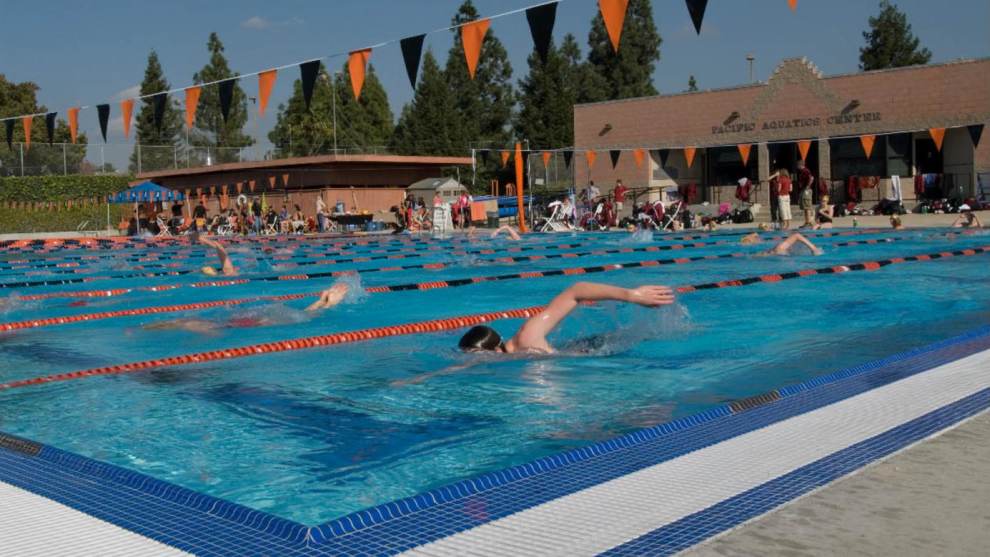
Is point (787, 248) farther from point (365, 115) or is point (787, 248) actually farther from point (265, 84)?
point (365, 115)

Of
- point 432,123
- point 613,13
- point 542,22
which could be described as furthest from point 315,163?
point 613,13

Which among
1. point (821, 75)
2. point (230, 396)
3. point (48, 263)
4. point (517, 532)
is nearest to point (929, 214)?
point (821, 75)

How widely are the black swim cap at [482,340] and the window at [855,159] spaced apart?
26.5 meters

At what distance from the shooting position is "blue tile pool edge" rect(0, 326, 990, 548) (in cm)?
253

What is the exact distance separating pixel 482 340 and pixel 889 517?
3.38 m

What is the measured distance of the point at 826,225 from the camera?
22297mm

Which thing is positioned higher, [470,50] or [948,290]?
[470,50]

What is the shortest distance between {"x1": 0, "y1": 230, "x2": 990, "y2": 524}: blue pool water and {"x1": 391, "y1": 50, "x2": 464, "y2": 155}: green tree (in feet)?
125

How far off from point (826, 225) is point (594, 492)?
20871 mm

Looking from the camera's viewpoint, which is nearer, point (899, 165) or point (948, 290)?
point (948, 290)

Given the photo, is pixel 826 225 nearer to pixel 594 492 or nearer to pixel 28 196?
pixel 594 492

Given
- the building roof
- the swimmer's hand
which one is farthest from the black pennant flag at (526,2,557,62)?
the building roof

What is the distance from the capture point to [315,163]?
3612 cm

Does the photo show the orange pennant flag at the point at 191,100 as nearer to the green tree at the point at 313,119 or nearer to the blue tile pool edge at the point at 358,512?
the blue tile pool edge at the point at 358,512
